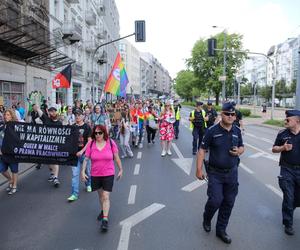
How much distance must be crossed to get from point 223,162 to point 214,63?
46949 millimetres

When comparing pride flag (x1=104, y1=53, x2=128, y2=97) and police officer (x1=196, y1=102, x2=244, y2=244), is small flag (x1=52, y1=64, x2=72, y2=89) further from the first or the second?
police officer (x1=196, y1=102, x2=244, y2=244)

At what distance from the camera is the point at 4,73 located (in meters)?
16.5

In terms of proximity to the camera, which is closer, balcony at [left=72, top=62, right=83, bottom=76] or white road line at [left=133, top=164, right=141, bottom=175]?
white road line at [left=133, top=164, right=141, bottom=175]

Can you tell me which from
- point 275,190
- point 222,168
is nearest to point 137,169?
point 275,190

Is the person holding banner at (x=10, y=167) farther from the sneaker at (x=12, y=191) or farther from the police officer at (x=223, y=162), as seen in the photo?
the police officer at (x=223, y=162)

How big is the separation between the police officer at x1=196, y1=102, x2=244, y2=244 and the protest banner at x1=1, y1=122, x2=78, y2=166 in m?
3.25

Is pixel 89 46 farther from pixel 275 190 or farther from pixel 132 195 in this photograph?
pixel 275 190

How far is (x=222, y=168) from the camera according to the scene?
13.7ft

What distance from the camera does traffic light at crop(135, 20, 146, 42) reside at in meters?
16.5

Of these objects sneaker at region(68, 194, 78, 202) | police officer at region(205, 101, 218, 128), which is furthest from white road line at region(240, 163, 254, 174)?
sneaker at region(68, 194, 78, 202)

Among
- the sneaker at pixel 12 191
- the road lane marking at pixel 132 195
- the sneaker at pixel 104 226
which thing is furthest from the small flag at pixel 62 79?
the sneaker at pixel 104 226

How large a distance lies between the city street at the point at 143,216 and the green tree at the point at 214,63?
4192cm

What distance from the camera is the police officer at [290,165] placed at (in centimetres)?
450

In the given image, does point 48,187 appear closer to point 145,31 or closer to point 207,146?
point 207,146
